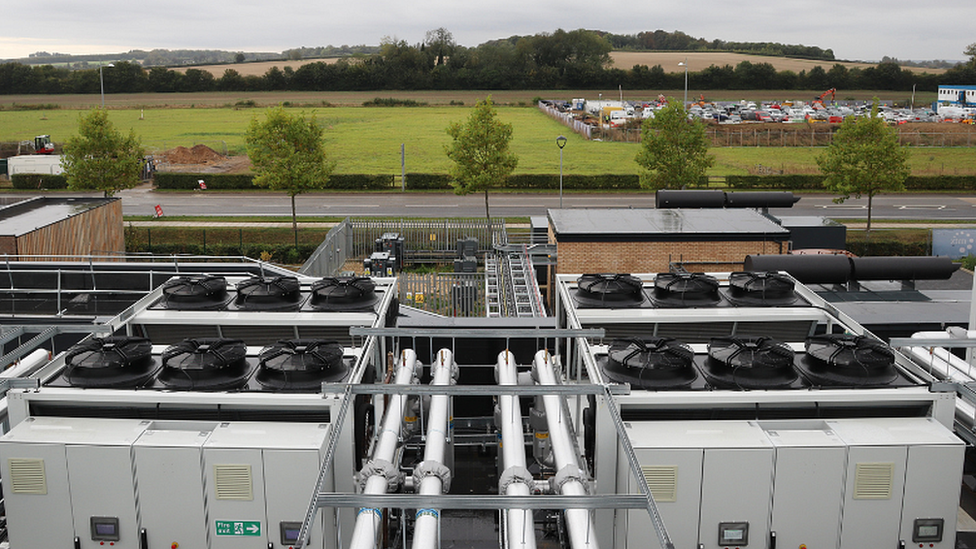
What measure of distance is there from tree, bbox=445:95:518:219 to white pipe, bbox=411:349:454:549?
33.8 m

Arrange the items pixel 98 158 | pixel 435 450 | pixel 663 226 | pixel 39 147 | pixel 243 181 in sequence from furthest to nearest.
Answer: pixel 39 147 < pixel 243 181 < pixel 98 158 < pixel 663 226 < pixel 435 450

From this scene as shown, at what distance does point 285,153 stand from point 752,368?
35.0 metres

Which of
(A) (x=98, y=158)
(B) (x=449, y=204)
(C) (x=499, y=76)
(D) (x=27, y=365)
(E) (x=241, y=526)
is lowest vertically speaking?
(B) (x=449, y=204)

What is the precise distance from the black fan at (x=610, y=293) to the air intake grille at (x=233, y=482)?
6531 mm

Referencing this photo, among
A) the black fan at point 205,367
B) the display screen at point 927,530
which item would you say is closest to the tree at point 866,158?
the display screen at point 927,530

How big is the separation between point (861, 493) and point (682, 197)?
927 inches

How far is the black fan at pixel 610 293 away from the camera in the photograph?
13.8 metres

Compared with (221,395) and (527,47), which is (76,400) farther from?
(527,47)

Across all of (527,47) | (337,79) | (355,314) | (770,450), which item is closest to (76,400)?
(355,314)

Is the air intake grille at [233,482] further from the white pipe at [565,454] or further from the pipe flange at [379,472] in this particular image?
the white pipe at [565,454]

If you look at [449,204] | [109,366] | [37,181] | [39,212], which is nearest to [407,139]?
[449,204]

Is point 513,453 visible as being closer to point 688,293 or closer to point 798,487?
point 798,487

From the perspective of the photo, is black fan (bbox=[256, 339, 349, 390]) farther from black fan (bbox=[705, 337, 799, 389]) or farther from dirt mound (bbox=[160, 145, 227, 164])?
dirt mound (bbox=[160, 145, 227, 164])

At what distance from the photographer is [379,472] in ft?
30.2
